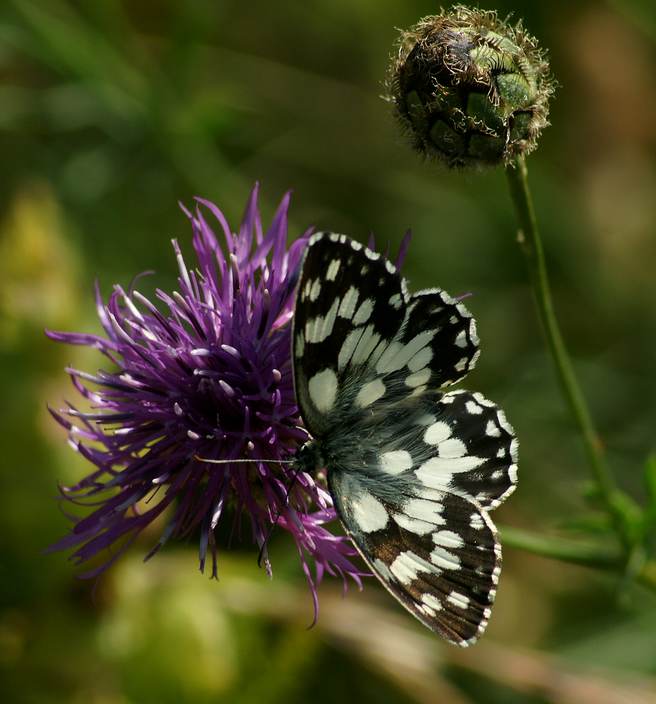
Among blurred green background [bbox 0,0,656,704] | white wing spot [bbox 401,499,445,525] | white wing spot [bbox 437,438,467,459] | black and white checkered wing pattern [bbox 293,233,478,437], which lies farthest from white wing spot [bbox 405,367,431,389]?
blurred green background [bbox 0,0,656,704]

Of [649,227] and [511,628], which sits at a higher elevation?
[649,227]

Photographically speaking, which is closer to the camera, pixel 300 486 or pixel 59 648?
pixel 300 486

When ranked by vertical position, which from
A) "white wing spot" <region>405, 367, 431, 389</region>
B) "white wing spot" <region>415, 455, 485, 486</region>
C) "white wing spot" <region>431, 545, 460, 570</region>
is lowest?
"white wing spot" <region>431, 545, 460, 570</region>

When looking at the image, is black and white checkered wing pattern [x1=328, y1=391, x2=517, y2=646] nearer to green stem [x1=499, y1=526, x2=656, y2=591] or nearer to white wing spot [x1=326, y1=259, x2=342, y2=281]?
green stem [x1=499, y1=526, x2=656, y2=591]

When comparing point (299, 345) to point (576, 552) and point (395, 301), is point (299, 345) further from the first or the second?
point (576, 552)

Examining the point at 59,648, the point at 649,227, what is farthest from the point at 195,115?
the point at 649,227

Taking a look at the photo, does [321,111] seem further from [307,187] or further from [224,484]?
[224,484]

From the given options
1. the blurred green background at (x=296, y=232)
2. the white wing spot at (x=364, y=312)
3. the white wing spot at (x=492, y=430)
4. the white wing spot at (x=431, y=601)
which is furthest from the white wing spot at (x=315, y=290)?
the blurred green background at (x=296, y=232)
